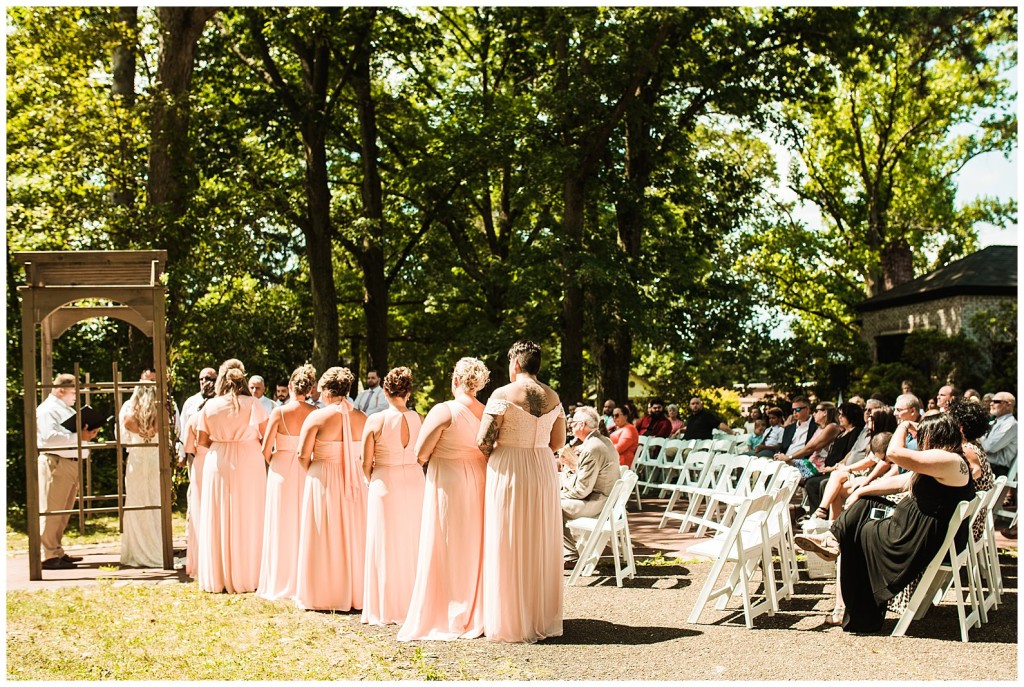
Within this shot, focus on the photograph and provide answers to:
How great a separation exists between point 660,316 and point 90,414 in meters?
12.9

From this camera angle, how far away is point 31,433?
28.9ft

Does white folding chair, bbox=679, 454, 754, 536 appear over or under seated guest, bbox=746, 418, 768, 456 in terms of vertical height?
under

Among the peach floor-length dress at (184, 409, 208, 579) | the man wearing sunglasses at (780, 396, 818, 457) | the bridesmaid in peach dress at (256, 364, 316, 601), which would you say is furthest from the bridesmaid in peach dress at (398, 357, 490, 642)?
the man wearing sunglasses at (780, 396, 818, 457)

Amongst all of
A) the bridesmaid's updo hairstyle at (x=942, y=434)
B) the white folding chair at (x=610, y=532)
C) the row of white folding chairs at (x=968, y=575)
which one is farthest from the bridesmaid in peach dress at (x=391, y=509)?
the bridesmaid's updo hairstyle at (x=942, y=434)

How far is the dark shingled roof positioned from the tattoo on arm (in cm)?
2234

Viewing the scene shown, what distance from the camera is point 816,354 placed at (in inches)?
1118

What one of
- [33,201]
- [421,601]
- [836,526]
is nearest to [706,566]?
[836,526]

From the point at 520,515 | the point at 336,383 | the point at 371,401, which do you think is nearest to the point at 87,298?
the point at 336,383

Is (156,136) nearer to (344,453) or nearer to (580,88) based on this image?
(580,88)

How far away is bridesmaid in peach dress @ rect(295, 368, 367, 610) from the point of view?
7582 millimetres

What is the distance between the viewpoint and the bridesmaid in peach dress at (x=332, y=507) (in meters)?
7.58

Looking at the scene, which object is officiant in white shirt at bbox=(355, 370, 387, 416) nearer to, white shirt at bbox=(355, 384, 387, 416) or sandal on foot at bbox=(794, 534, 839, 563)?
white shirt at bbox=(355, 384, 387, 416)

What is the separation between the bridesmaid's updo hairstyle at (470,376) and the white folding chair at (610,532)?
2.09 metres

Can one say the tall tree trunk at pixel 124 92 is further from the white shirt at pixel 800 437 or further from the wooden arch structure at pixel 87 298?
the white shirt at pixel 800 437
